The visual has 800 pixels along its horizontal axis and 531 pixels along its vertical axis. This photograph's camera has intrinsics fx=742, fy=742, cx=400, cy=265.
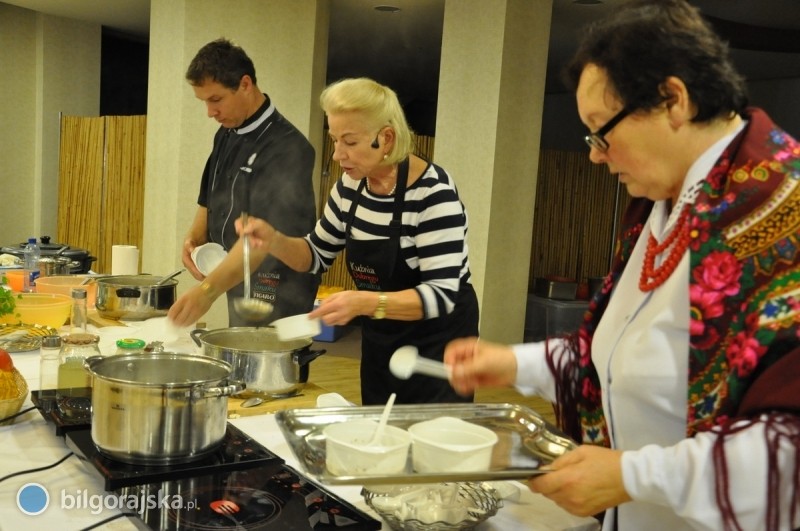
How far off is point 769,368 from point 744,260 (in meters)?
0.16

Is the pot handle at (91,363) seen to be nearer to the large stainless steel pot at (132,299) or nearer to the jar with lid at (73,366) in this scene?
the jar with lid at (73,366)

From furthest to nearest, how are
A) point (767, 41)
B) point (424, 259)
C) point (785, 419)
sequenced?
1. point (767, 41)
2. point (424, 259)
3. point (785, 419)

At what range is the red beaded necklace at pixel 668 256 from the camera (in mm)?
1156

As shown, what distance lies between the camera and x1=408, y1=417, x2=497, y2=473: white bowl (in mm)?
1097

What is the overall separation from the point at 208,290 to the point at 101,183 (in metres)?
6.09

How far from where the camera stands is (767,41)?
627cm

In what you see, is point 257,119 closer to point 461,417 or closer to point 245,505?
point 461,417

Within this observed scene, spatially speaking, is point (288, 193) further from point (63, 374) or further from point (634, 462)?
point (634, 462)

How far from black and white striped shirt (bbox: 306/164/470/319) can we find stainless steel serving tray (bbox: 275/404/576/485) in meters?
0.71

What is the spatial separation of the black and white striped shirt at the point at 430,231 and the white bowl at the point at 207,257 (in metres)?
0.65

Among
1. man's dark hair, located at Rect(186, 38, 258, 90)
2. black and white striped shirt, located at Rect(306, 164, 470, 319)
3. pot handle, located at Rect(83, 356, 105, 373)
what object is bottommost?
pot handle, located at Rect(83, 356, 105, 373)

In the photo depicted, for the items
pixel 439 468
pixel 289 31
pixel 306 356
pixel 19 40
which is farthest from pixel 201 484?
pixel 19 40

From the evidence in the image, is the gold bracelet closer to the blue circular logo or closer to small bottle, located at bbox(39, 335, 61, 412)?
small bottle, located at bbox(39, 335, 61, 412)

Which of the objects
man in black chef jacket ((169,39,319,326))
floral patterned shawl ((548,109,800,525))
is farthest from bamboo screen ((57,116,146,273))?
floral patterned shawl ((548,109,800,525))
